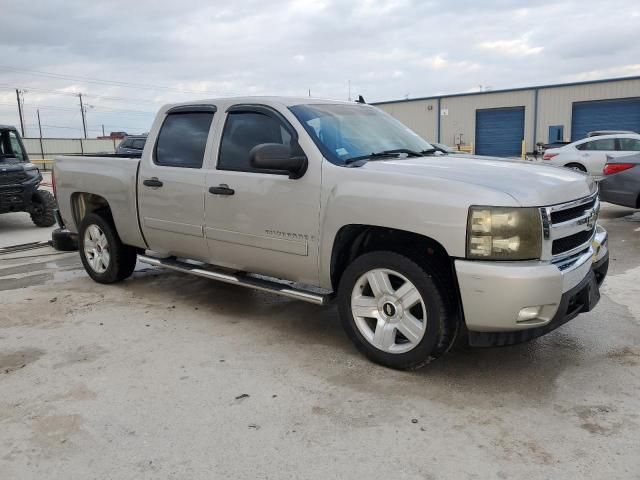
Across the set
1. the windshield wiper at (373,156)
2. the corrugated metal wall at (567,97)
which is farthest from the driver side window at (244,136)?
the corrugated metal wall at (567,97)

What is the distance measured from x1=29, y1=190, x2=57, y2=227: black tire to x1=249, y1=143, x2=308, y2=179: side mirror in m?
8.21

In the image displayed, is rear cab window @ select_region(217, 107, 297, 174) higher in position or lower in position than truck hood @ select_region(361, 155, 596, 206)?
higher

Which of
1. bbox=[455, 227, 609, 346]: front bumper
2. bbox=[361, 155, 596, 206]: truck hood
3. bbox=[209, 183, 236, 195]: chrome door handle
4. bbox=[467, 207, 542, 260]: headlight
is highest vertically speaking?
bbox=[361, 155, 596, 206]: truck hood

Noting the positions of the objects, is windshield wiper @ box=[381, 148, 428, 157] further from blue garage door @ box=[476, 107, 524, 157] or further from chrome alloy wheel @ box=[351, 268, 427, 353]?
blue garage door @ box=[476, 107, 524, 157]

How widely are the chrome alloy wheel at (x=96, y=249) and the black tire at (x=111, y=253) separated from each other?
29mm

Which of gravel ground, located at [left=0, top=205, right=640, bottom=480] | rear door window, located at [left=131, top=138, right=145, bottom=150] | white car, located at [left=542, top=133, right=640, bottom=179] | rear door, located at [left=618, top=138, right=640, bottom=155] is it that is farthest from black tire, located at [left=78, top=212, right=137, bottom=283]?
rear door, located at [left=618, top=138, right=640, bottom=155]

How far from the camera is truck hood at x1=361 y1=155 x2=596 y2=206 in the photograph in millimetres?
3305

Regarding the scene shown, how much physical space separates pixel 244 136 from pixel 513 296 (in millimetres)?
2508

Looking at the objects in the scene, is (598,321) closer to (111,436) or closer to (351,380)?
(351,380)

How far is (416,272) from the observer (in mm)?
3479

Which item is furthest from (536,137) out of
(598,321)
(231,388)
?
(231,388)

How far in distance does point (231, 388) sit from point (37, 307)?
2.82 m

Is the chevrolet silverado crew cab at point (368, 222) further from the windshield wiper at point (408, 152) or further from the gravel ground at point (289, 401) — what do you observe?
the gravel ground at point (289, 401)

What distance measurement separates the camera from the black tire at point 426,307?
11.3ft
